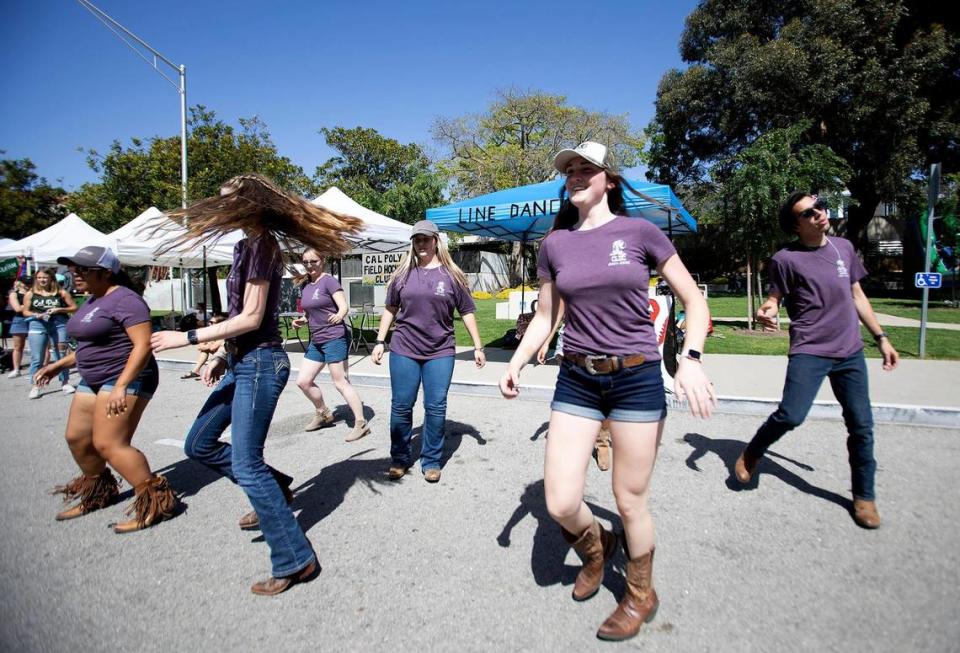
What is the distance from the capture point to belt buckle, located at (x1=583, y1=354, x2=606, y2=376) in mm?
2160

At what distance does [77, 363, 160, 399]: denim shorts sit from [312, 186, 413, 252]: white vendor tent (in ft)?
20.0

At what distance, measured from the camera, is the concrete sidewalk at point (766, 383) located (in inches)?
214

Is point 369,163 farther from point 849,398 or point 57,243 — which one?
point 849,398

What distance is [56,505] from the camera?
3.68 metres

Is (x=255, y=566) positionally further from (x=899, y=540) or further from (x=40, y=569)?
(x=899, y=540)

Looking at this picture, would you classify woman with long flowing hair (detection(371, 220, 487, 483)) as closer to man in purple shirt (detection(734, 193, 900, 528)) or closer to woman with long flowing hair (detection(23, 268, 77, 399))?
man in purple shirt (detection(734, 193, 900, 528))

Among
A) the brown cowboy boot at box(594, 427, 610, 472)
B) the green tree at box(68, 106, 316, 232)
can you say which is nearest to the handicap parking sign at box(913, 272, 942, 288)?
the brown cowboy boot at box(594, 427, 610, 472)

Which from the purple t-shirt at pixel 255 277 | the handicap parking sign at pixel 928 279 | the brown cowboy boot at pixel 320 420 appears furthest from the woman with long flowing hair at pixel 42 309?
the handicap parking sign at pixel 928 279

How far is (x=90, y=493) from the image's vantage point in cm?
351

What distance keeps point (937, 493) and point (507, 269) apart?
35827 mm

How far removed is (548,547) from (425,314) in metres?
1.83

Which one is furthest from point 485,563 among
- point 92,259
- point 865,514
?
point 92,259

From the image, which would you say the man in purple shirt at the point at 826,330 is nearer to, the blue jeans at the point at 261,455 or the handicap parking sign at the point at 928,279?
the blue jeans at the point at 261,455

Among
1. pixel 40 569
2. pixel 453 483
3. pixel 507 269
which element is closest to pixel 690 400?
pixel 453 483
